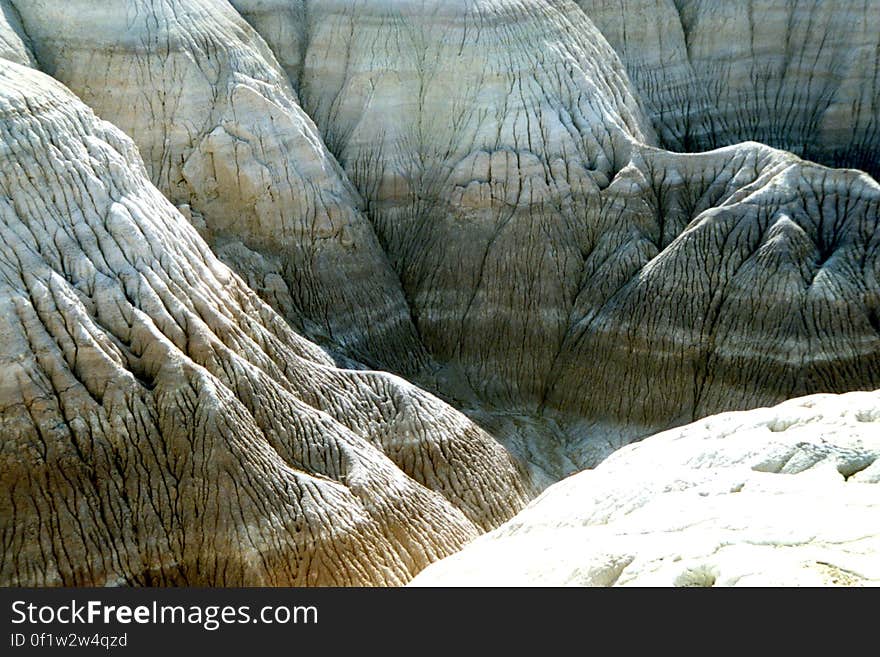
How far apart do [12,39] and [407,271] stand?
692 cm

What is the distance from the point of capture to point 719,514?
10.7 metres

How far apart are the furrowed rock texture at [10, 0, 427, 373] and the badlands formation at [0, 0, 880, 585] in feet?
0.15

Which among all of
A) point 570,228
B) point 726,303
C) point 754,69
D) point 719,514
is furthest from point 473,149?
point 719,514

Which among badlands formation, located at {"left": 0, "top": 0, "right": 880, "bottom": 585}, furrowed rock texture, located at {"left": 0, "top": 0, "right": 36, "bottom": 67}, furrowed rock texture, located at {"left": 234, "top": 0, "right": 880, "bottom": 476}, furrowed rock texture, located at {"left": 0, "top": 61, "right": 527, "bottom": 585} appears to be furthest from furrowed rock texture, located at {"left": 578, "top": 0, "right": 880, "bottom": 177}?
furrowed rock texture, located at {"left": 0, "top": 61, "right": 527, "bottom": 585}

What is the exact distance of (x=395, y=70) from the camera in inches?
1003

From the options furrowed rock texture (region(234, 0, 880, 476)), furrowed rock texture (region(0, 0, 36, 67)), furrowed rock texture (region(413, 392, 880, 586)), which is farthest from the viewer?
furrowed rock texture (region(234, 0, 880, 476))

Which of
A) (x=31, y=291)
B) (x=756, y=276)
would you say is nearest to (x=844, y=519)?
(x=31, y=291)

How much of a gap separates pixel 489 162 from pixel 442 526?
8156mm

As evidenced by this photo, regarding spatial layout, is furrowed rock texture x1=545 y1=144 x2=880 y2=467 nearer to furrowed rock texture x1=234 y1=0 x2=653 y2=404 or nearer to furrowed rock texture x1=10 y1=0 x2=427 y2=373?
furrowed rock texture x1=234 y1=0 x2=653 y2=404

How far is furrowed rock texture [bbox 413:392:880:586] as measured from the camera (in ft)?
31.8

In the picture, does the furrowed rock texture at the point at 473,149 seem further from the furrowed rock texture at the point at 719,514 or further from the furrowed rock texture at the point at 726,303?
the furrowed rock texture at the point at 719,514

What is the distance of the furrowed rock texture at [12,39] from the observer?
21.2m

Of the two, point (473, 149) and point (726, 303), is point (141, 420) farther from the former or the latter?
point (473, 149)

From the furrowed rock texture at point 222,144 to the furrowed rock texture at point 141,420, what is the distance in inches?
153
